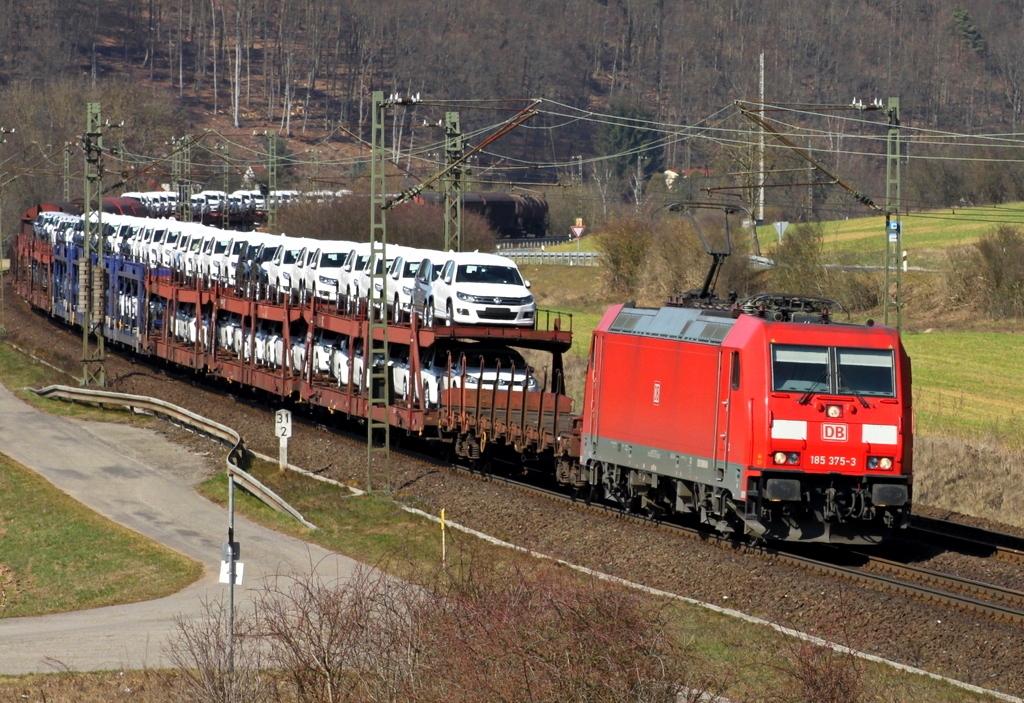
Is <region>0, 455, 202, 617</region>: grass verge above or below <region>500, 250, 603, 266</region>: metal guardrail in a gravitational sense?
below

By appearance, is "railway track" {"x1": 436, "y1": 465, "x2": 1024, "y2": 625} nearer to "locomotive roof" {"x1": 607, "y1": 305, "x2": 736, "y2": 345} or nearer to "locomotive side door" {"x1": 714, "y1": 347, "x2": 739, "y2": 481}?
"locomotive side door" {"x1": 714, "y1": 347, "x2": 739, "y2": 481}

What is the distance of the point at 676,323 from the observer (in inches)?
845

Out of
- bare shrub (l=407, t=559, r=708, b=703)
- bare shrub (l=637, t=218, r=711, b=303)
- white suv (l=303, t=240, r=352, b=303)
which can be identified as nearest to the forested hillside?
bare shrub (l=637, t=218, r=711, b=303)

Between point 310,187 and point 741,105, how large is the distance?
56003 millimetres

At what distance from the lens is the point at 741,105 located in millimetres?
30594

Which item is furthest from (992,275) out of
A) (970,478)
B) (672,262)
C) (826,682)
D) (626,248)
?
(826,682)

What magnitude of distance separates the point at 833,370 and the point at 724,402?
5.11 feet

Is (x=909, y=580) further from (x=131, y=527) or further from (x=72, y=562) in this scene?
(x=131, y=527)

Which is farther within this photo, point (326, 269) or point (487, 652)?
point (326, 269)

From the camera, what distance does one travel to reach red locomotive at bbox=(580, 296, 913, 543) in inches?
748

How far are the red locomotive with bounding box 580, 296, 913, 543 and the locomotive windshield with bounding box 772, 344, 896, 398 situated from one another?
0.04 feet

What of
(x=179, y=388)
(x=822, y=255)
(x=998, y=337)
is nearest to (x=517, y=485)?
(x=179, y=388)

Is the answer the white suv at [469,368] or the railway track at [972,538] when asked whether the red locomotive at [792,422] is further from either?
the white suv at [469,368]

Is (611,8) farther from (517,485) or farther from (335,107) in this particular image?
(517,485)
